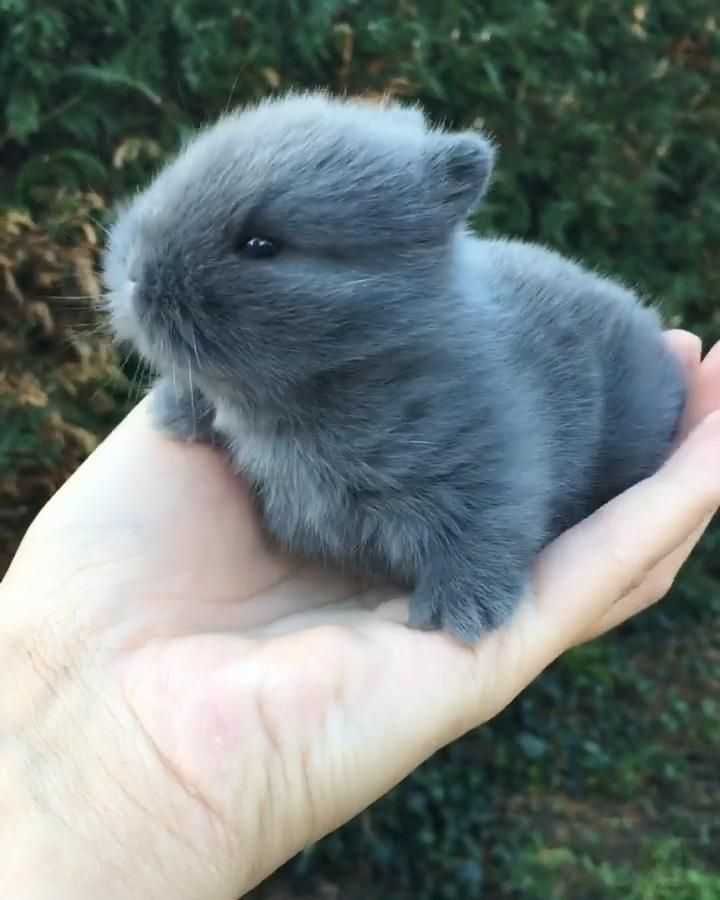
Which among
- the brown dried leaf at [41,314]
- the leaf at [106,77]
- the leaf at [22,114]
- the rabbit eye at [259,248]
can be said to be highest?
the rabbit eye at [259,248]

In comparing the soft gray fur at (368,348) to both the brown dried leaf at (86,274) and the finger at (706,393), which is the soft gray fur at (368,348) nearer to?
the finger at (706,393)

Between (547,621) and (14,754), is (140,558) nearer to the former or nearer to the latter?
(14,754)

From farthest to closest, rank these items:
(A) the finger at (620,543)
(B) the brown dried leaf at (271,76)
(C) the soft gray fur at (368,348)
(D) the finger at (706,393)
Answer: (B) the brown dried leaf at (271,76), (D) the finger at (706,393), (A) the finger at (620,543), (C) the soft gray fur at (368,348)

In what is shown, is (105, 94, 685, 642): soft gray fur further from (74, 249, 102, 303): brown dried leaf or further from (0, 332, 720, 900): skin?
(74, 249, 102, 303): brown dried leaf

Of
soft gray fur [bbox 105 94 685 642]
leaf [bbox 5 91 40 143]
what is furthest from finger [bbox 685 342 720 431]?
leaf [bbox 5 91 40 143]

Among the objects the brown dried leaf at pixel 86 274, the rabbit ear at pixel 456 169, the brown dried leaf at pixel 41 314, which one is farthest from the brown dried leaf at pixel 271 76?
the rabbit ear at pixel 456 169

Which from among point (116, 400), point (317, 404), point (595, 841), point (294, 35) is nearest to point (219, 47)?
point (294, 35)
